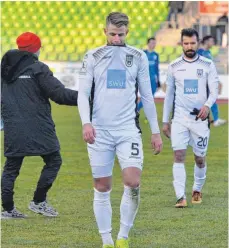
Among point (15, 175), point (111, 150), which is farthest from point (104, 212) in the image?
point (15, 175)

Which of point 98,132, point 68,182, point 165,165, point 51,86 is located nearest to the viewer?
point 98,132

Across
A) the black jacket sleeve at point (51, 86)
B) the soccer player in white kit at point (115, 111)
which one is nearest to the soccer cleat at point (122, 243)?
the soccer player in white kit at point (115, 111)

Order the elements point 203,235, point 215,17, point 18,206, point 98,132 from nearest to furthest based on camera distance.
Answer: point 98,132 → point 203,235 → point 18,206 → point 215,17

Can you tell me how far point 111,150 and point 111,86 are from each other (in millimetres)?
553

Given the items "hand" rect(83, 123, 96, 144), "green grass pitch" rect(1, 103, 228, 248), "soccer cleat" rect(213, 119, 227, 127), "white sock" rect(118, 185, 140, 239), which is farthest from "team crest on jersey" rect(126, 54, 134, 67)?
"soccer cleat" rect(213, 119, 227, 127)

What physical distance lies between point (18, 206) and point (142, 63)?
335 cm

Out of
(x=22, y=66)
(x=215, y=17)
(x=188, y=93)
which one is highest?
(x=22, y=66)

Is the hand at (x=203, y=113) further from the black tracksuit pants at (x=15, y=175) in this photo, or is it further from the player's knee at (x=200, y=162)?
the black tracksuit pants at (x=15, y=175)

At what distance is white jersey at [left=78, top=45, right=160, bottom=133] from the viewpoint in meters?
7.73

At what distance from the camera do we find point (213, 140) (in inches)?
768

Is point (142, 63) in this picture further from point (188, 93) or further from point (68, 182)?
point (68, 182)

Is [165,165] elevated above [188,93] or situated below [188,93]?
below

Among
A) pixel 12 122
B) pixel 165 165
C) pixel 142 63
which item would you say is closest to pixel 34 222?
pixel 12 122

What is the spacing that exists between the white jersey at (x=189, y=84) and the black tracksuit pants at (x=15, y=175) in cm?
163
